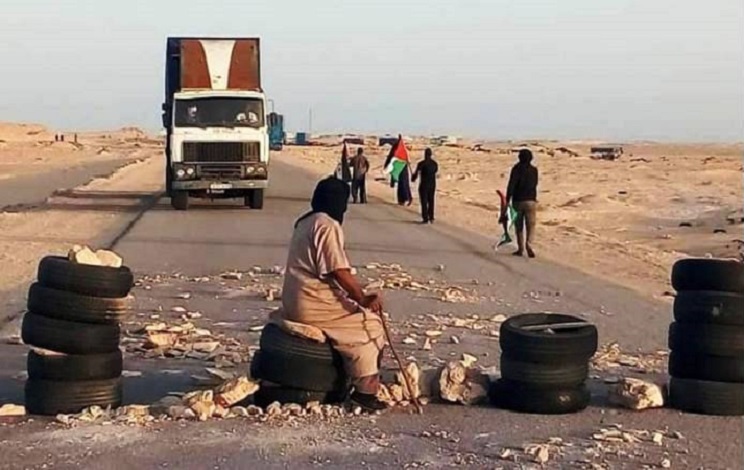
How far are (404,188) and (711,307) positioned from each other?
28048 mm

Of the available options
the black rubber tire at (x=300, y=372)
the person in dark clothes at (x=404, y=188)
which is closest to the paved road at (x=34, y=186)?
the person in dark clothes at (x=404, y=188)

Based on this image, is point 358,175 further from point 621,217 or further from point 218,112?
point 621,217

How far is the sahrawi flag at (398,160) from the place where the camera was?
35.4 meters

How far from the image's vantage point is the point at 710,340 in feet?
28.6

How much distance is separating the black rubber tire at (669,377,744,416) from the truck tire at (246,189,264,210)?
969 inches

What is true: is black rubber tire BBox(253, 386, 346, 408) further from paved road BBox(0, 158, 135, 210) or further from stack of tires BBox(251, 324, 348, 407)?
paved road BBox(0, 158, 135, 210)

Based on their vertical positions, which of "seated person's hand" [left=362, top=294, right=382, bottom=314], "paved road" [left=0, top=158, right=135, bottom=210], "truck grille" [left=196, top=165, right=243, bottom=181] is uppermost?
"seated person's hand" [left=362, top=294, right=382, bottom=314]

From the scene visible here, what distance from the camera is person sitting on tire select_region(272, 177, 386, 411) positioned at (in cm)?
842

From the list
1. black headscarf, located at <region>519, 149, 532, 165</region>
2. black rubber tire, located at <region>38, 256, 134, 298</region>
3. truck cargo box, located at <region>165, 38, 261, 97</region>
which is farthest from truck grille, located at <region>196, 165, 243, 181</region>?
black rubber tire, located at <region>38, 256, 134, 298</region>

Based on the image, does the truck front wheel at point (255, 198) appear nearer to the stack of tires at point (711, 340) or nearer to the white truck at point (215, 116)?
the white truck at point (215, 116)

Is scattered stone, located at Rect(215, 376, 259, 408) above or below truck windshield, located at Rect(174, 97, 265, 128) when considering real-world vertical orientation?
below

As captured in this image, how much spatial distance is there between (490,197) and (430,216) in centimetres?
1932

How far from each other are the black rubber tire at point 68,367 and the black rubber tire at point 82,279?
1.42ft

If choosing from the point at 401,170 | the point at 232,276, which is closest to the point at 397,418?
the point at 232,276
